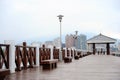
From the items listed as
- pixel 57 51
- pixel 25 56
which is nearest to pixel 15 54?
pixel 25 56

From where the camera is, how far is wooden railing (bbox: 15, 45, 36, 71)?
10828 millimetres

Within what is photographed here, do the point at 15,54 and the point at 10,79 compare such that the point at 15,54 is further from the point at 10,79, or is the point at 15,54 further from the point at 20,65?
the point at 10,79

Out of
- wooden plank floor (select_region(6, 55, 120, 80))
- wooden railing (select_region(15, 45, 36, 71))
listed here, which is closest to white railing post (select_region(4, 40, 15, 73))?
wooden plank floor (select_region(6, 55, 120, 80))

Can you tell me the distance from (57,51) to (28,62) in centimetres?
968

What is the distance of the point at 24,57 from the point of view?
39.1 feet

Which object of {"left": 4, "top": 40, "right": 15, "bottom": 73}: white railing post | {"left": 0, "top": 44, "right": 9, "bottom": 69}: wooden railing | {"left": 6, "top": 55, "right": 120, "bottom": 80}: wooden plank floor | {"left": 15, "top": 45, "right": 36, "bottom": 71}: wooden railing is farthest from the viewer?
{"left": 15, "top": 45, "right": 36, "bottom": 71}: wooden railing

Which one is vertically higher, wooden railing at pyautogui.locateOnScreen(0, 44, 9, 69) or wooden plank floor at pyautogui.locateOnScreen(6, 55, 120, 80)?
wooden railing at pyautogui.locateOnScreen(0, 44, 9, 69)

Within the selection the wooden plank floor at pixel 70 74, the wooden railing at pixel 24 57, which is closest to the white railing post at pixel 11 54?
the wooden plank floor at pixel 70 74

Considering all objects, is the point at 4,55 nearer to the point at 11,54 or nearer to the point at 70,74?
the point at 11,54

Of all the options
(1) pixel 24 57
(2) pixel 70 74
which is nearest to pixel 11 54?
(1) pixel 24 57

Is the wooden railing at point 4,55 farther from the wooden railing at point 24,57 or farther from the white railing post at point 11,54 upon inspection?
the wooden railing at point 24,57

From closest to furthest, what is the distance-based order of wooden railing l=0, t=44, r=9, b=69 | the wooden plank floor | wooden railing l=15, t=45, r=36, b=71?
the wooden plank floor, wooden railing l=0, t=44, r=9, b=69, wooden railing l=15, t=45, r=36, b=71

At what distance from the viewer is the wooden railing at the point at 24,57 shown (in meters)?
10.8

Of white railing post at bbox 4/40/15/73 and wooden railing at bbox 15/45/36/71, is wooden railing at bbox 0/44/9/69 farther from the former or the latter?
wooden railing at bbox 15/45/36/71
